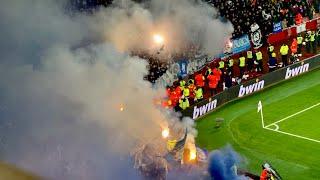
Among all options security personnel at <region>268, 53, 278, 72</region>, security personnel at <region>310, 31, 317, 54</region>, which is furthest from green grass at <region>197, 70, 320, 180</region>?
security personnel at <region>310, 31, 317, 54</region>

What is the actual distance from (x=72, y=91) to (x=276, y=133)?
24.6ft

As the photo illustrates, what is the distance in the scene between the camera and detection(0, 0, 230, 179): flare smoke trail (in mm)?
14148

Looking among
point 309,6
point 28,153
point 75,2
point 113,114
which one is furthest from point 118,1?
point 309,6

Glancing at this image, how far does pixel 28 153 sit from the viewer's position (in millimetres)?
14961

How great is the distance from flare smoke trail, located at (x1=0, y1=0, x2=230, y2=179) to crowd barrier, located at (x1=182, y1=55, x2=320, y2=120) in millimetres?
4275

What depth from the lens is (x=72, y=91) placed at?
1490 cm

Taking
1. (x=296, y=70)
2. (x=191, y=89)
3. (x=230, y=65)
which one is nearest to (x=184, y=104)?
(x=191, y=89)

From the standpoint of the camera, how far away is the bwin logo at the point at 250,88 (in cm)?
2209

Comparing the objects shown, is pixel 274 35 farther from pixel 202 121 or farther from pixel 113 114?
pixel 113 114

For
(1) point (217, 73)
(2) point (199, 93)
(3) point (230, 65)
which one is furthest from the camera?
(3) point (230, 65)

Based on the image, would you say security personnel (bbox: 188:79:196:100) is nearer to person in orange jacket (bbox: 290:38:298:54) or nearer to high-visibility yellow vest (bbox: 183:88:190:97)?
high-visibility yellow vest (bbox: 183:88:190:97)

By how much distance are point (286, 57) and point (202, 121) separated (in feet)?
20.8

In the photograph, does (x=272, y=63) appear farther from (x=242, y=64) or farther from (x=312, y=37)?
(x=312, y=37)

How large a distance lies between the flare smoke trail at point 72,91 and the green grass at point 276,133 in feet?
11.0
